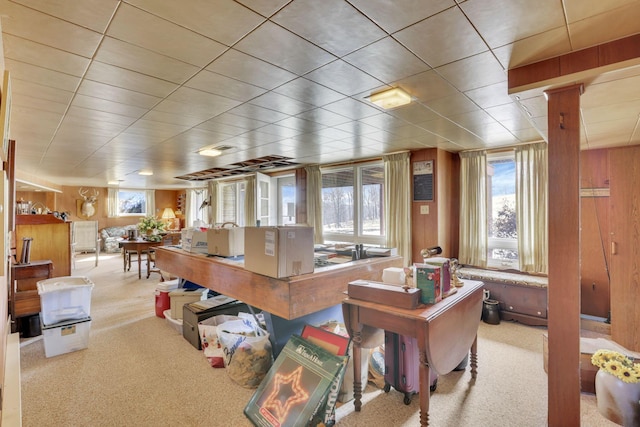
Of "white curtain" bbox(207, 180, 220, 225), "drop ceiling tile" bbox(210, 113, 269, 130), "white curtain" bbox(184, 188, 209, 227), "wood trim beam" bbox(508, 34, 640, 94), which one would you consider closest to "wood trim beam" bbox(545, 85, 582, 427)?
"wood trim beam" bbox(508, 34, 640, 94)

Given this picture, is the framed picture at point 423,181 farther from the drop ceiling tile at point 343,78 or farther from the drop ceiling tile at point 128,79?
the drop ceiling tile at point 128,79

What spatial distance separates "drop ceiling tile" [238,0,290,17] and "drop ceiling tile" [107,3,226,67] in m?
0.39

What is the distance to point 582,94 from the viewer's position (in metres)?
1.92

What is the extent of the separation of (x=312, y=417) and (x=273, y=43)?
2083 mm

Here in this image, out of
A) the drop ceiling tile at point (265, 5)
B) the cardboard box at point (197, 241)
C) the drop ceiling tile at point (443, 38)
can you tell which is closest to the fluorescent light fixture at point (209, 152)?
the cardboard box at point (197, 241)

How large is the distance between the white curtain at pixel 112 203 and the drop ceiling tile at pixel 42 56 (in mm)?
9840

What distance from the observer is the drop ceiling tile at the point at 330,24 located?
1.40 meters

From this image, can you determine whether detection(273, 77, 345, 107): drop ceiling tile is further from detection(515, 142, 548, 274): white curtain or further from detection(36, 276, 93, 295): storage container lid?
detection(515, 142, 548, 274): white curtain

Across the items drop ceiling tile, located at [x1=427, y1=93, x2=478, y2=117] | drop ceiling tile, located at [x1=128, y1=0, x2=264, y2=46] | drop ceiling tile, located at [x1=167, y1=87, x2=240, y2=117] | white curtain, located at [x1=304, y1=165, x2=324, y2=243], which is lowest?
white curtain, located at [x1=304, y1=165, x2=324, y2=243]

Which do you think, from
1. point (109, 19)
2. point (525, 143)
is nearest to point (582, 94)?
point (525, 143)

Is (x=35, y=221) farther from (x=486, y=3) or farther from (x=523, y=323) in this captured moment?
(x=523, y=323)

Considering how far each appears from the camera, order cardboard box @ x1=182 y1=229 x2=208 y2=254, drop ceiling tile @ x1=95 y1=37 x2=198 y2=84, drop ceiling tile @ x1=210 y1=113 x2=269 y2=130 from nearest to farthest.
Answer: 1. drop ceiling tile @ x1=95 y1=37 x2=198 y2=84
2. drop ceiling tile @ x1=210 y1=113 x2=269 y2=130
3. cardboard box @ x1=182 y1=229 x2=208 y2=254

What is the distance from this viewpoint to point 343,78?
7.09ft

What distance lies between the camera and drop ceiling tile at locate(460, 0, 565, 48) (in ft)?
4.50
